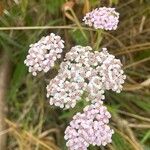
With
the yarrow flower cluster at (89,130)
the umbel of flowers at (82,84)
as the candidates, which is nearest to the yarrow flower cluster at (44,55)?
the umbel of flowers at (82,84)

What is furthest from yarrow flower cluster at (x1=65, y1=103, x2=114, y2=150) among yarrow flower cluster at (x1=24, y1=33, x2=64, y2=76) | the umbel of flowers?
yarrow flower cluster at (x1=24, y1=33, x2=64, y2=76)

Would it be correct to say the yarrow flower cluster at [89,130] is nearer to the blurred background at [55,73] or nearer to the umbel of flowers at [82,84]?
the umbel of flowers at [82,84]

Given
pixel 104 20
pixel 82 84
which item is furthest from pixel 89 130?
pixel 104 20

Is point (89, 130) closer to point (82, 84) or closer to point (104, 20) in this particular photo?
point (82, 84)

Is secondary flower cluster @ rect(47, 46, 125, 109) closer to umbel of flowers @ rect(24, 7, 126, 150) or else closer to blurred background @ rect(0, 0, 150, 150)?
umbel of flowers @ rect(24, 7, 126, 150)

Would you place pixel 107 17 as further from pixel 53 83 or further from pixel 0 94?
pixel 0 94
